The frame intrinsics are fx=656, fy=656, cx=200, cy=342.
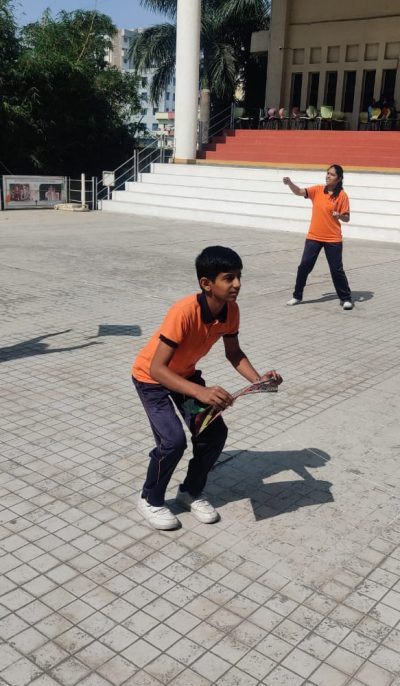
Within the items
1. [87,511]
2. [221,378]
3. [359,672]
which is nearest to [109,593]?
[87,511]

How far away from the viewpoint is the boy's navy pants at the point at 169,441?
3135 mm

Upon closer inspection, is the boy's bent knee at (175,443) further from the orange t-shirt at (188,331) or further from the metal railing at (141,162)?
the metal railing at (141,162)

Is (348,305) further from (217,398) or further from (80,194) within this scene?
(80,194)

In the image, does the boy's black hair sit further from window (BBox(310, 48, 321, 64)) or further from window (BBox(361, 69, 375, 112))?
window (BBox(310, 48, 321, 64))

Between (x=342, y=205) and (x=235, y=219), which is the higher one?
(x=342, y=205)

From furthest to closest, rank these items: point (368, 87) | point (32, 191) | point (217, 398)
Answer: point (368, 87)
point (32, 191)
point (217, 398)

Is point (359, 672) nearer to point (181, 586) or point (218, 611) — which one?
point (218, 611)

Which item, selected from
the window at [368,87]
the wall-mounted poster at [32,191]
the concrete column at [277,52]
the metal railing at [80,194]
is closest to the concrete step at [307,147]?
the metal railing at [80,194]

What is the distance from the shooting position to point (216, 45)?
29047mm

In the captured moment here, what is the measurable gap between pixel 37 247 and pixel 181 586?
10.8 metres

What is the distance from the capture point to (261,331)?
24.3 feet

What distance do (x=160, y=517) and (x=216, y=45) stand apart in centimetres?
2928

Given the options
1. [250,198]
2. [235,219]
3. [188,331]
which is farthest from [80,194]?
[188,331]

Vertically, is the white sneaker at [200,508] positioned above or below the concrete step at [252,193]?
below
